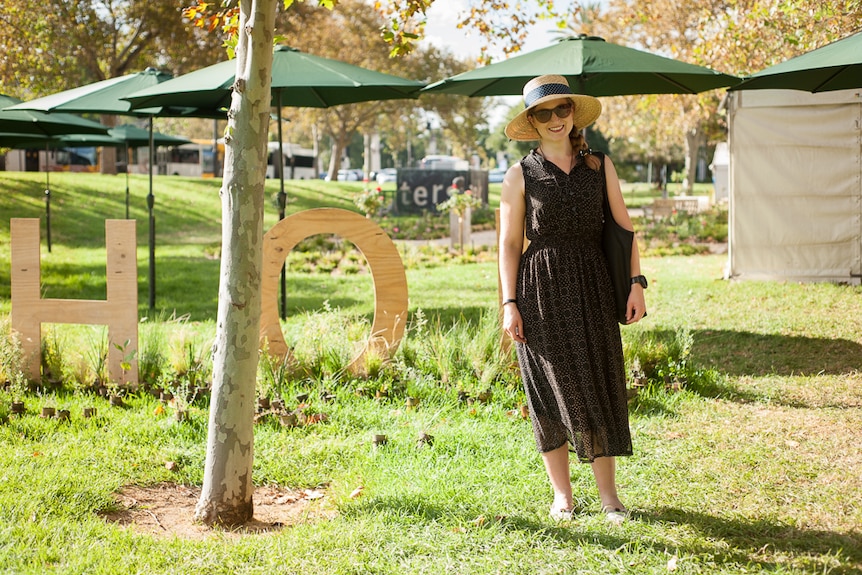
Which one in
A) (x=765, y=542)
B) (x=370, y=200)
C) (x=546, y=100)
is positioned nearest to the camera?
(x=765, y=542)

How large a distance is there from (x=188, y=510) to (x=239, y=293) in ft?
3.53

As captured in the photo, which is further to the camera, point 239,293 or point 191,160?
point 191,160

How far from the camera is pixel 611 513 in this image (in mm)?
3965

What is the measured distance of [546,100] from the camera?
152 inches

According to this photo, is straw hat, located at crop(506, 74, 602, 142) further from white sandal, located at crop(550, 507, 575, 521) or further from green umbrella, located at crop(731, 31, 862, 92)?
green umbrella, located at crop(731, 31, 862, 92)

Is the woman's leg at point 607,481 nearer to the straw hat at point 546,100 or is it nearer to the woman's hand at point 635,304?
the woman's hand at point 635,304

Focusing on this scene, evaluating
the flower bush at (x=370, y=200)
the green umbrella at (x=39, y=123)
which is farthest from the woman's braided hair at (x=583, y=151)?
the flower bush at (x=370, y=200)

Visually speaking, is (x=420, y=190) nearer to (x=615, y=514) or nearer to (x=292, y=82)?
(x=292, y=82)

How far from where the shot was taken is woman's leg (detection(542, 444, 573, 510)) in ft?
13.2

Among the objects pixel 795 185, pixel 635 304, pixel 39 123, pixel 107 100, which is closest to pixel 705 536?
pixel 635 304

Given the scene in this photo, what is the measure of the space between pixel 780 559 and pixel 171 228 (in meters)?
20.0

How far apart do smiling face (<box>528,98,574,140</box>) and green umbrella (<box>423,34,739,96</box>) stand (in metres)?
3.79

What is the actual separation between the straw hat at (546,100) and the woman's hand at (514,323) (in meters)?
0.73

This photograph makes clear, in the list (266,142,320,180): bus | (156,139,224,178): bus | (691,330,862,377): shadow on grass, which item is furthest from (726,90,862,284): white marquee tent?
(266,142,320,180): bus
